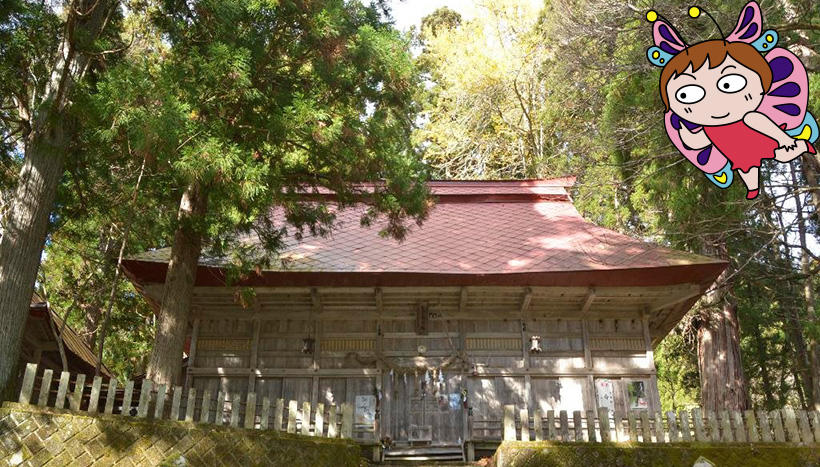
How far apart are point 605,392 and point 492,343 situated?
2.02 metres

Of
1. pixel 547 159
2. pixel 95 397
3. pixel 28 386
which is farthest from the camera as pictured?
pixel 547 159

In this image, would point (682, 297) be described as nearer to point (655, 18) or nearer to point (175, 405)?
point (655, 18)

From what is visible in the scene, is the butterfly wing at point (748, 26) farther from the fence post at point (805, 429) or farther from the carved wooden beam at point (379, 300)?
the carved wooden beam at point (379, 300)

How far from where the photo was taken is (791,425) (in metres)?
6.92

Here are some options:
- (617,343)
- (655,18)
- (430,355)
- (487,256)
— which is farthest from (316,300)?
(655,18)

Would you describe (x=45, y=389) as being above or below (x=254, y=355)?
below

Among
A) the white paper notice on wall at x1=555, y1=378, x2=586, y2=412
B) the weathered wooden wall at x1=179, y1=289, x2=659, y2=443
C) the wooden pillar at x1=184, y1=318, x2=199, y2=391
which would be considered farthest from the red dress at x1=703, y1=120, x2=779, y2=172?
the wooden pillar at x1=184, y1=318, x2=199, y2=391

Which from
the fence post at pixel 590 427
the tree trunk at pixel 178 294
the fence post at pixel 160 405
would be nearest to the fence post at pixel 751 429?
the fence post at pixel 590 427

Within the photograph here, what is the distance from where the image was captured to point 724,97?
7.28 metres

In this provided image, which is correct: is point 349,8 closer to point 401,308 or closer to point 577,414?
point 401,308

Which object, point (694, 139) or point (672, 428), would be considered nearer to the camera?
point (672, 428)

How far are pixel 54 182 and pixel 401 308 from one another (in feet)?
18.4

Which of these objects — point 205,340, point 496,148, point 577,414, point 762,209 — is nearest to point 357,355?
point 205,340

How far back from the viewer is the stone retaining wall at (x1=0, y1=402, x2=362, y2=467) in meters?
5.54
